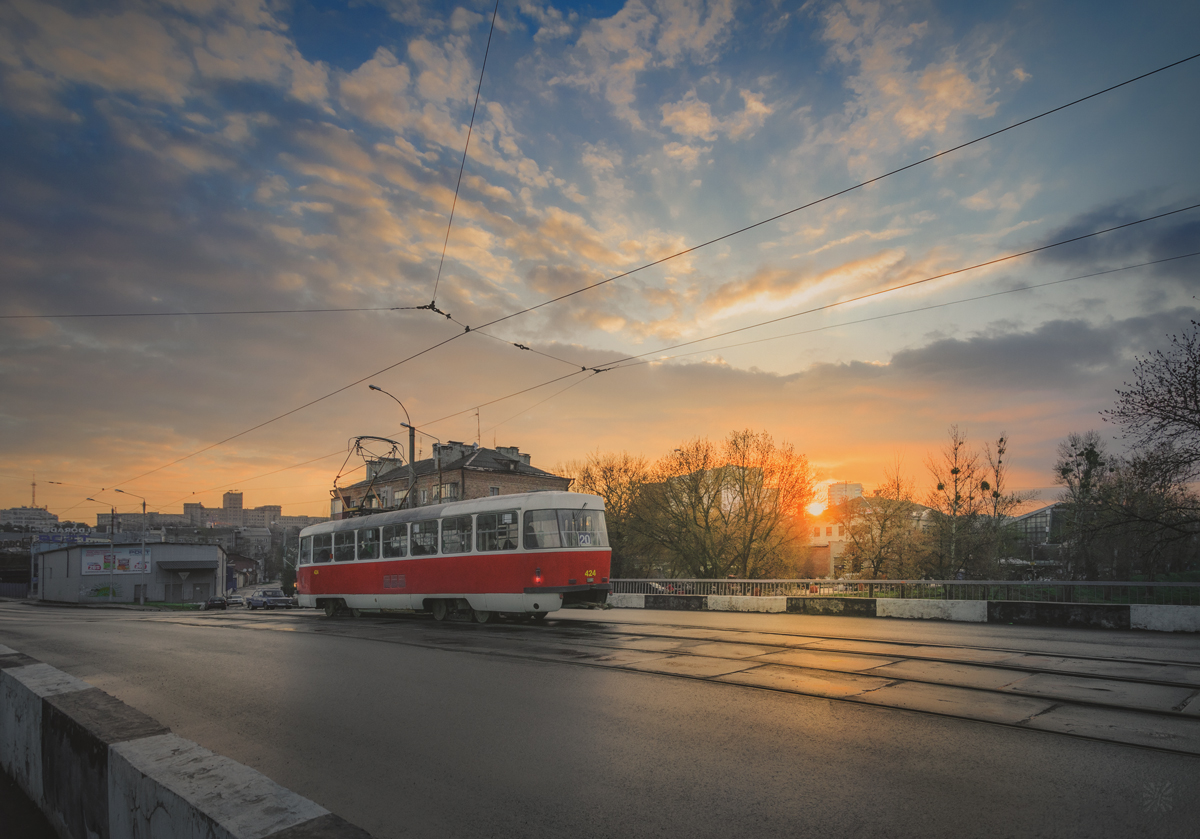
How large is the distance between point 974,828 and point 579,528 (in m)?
12.9

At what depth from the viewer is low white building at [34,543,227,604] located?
65500 mm

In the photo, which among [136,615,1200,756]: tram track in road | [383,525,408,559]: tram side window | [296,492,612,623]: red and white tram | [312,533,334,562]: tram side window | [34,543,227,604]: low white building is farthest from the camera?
[34,543,227,604]: low white building

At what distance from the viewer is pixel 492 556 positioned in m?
16.5

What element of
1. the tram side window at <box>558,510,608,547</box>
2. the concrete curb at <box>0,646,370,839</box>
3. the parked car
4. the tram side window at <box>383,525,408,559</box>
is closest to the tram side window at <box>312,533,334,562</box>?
the tram side window at <box>383,525,408,559</box>

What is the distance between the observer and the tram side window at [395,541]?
63.6 feet

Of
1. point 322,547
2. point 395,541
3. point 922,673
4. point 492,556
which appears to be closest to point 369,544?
point 395,541

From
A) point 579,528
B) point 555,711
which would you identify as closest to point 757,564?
point 579,528

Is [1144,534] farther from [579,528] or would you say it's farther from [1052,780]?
[1052,780]

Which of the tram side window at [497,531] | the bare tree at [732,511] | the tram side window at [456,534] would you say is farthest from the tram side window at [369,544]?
the bare tree at [732,511]

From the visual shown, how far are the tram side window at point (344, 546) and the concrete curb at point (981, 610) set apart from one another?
36.0 ft

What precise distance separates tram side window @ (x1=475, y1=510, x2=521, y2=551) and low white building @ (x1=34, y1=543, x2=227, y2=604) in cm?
6060

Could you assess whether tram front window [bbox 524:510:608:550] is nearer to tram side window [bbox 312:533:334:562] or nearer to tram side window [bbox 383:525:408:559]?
tram side window [bbox 383:525:408:559]

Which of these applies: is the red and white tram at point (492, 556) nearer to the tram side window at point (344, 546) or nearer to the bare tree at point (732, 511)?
the tram side window at point (344, 546)

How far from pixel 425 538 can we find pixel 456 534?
4.94ft
